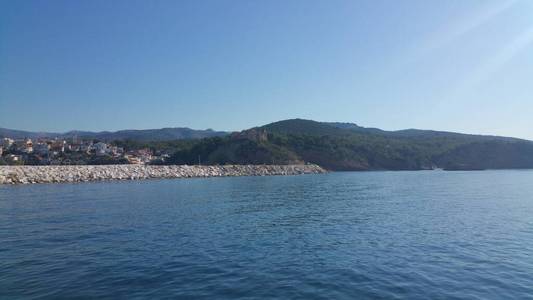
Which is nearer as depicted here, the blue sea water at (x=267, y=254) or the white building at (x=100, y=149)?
the blue sea water at (x=267, y=254)

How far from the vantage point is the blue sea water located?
13180 millimetres

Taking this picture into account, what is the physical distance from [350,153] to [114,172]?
90408 millimetres

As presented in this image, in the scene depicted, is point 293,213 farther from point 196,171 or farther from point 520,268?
point 196,171

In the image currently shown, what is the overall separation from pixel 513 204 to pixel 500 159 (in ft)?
459

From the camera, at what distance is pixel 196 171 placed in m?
102

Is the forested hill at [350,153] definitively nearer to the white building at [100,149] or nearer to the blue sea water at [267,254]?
the white building at [100,149]

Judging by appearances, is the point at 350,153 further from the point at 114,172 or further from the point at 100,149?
the point at 114,172

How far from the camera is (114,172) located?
283 ft

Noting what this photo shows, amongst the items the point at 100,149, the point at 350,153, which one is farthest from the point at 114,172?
the point at 350,153

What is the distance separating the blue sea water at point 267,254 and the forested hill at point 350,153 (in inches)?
4175

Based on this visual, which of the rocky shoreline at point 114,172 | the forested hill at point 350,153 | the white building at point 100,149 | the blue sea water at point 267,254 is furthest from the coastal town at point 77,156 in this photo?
the blue sea water at point 267,254

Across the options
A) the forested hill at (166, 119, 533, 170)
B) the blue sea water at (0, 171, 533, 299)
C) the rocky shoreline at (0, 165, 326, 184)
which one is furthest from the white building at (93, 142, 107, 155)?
the blue sea water at (0, 171, 533, 299)

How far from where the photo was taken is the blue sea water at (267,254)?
13180mm

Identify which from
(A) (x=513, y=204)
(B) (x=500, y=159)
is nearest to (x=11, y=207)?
(A) (x=513, y=204)
